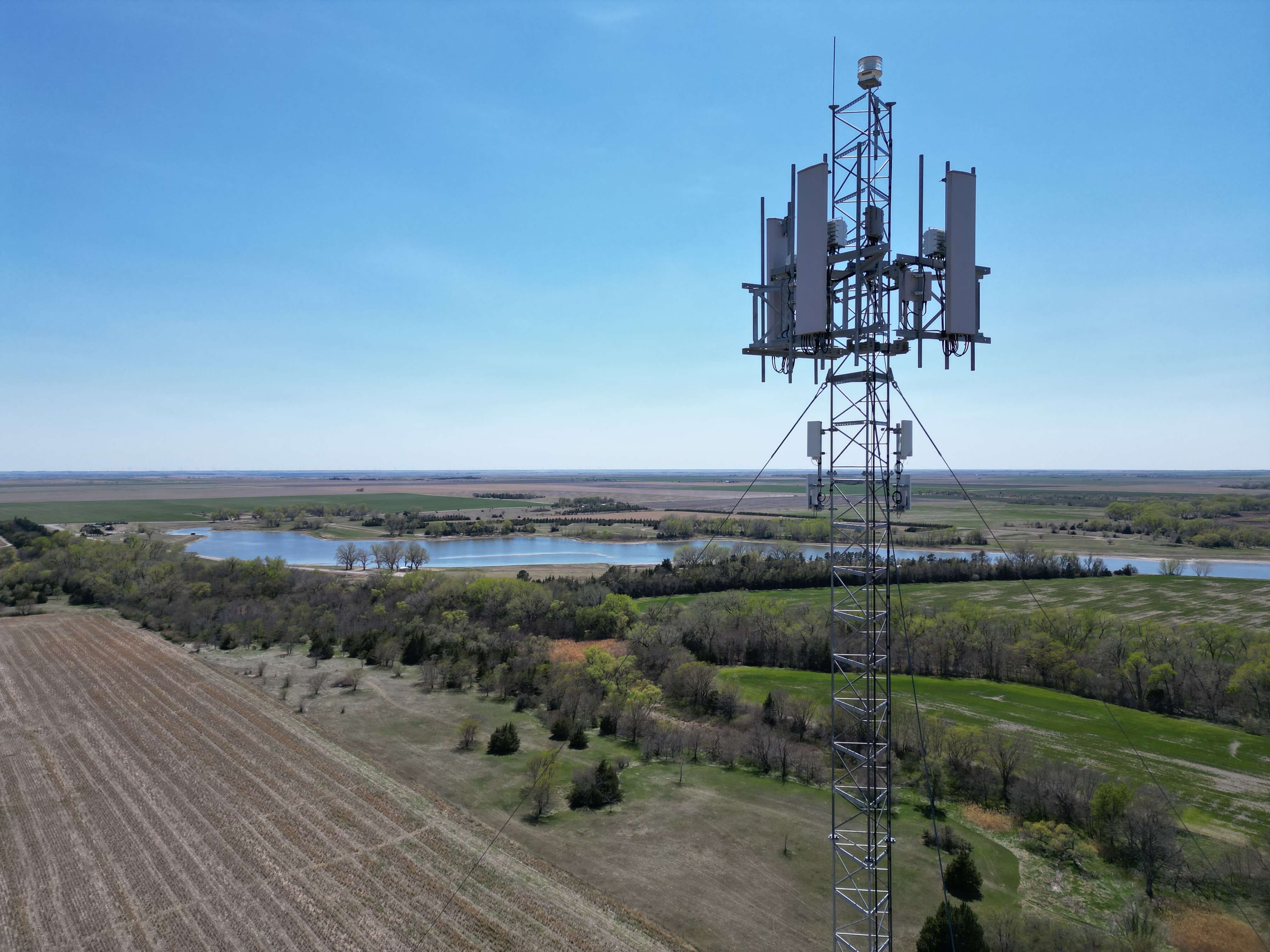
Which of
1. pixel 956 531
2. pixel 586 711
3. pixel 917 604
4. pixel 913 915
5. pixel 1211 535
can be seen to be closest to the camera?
pixel 913 915

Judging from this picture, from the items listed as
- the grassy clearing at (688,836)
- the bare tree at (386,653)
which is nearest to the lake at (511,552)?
the bare tree at (386,653)

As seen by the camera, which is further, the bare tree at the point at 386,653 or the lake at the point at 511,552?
the lake at the point at 511,552

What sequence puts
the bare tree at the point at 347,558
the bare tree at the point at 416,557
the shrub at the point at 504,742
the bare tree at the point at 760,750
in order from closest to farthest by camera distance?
1. the bare tree at the point at 760,750
2. the shrub at the point at 504,742
3. the bare tree at the point at 416,557
4. the bare tree at the point at 347,558

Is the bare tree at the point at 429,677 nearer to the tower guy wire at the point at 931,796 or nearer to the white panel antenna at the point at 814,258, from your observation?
the tower guy wire at the point at 931,796

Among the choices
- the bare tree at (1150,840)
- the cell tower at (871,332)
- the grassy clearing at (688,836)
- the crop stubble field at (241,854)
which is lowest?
the grassy clearing at (688,836)

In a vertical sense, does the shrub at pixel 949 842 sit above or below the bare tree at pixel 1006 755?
below

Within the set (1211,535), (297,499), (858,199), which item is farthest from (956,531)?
(297,499)

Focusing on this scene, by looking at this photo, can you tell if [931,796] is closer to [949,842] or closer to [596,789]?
[949,842]

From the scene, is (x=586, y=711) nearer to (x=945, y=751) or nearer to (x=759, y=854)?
(x=759, y=854)

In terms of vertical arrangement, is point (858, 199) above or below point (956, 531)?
above
